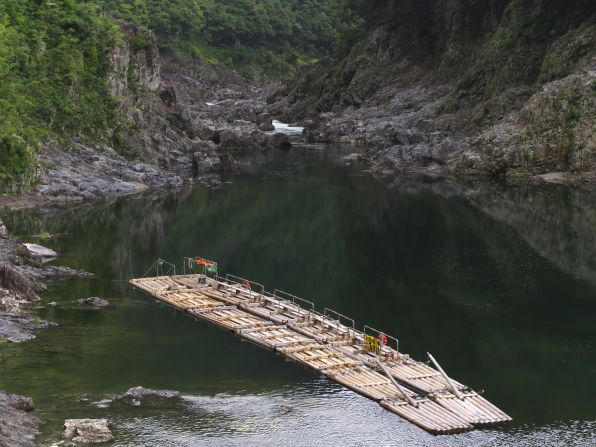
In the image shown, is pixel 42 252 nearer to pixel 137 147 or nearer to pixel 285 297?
pixel 285 297

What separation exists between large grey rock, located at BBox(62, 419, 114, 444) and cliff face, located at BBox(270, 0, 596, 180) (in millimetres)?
90744

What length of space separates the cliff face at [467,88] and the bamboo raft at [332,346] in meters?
65.4

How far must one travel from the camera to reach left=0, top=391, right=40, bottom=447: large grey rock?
35969 mm

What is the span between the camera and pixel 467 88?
15125 cm

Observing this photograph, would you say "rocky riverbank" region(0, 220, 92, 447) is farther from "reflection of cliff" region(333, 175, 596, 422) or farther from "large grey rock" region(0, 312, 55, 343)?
"reflection of cliff" region(333, 175, 596, 422)

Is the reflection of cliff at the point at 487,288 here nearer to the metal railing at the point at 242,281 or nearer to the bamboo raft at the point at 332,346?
the bamboo raft at the point at 332,346

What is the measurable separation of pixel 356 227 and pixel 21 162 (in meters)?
35.2

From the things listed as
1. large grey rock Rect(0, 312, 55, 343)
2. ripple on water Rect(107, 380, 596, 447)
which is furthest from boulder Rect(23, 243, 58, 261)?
ripple on water Rect(107, 380, 596, 447)

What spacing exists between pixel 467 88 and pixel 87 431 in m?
123

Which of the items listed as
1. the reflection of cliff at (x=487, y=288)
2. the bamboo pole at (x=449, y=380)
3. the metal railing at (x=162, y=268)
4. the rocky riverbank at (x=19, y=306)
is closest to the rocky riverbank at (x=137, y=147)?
the metal railing at (x=162, y=268)

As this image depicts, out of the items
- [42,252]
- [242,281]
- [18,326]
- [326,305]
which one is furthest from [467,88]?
[18,326]

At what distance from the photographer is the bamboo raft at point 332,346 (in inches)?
1644

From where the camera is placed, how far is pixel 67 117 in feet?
366

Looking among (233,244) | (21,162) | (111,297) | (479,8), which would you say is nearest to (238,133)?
(479,8)
